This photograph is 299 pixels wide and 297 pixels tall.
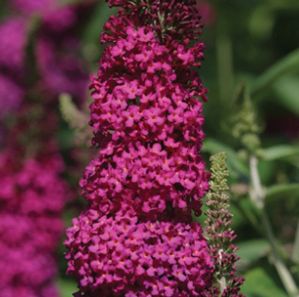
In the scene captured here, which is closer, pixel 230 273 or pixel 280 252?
pixel 230 273

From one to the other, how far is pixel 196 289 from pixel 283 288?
129 centimetres

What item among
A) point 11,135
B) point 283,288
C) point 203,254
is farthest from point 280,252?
point 11,135

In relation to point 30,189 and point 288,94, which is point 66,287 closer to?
point 30,189

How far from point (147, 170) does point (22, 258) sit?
242 centimetres

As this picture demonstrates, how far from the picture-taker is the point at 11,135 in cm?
539

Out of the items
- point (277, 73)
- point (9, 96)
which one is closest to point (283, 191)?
point (277, 73)

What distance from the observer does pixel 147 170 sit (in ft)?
9.48

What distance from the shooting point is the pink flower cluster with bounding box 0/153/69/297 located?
5.11 meters

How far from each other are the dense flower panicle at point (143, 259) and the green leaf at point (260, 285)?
101 centimetres

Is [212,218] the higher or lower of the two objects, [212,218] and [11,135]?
the lower

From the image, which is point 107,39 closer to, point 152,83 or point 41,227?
point 152,83

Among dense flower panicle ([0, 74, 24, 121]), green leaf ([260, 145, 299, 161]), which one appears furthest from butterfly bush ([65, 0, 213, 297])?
dense flower panicle ([0, 74, 24, 121])

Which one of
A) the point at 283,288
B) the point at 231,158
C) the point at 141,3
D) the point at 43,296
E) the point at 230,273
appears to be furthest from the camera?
the point at 43,296

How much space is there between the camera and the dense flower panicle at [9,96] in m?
7.81
